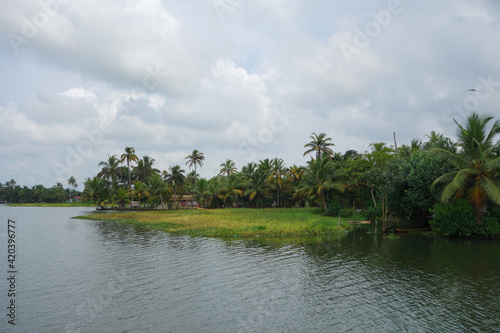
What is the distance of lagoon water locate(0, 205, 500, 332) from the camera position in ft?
31.9

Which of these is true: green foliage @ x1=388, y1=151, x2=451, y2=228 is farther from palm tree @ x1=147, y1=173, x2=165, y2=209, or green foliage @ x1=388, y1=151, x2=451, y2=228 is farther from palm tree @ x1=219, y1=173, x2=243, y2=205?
palm tree @ x1=147, y1=173, x2=165, y2=209

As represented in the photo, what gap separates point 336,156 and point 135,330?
162 ft

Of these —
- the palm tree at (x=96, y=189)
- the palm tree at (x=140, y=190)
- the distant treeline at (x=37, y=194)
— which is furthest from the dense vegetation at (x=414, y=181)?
the distant treeline at (x=37, y=194)

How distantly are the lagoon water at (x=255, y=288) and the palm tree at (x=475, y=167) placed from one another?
355cm

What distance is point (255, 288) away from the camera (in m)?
13.0

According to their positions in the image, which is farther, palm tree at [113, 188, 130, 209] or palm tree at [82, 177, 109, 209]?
palm tree at [82, 177, 109, 209]

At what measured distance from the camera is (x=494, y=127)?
22969mm

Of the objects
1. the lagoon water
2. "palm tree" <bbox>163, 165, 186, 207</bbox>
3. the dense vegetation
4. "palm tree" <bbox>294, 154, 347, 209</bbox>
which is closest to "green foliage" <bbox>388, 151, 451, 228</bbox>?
the dense vegetation

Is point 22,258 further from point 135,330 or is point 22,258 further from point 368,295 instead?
point 368,295

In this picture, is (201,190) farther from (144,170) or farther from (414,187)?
(414,187)

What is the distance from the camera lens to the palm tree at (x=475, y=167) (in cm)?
2295

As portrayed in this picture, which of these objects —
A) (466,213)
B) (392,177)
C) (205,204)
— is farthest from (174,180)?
(466,213)

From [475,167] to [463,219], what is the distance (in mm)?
3984

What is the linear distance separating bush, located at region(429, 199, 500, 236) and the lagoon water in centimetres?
208
